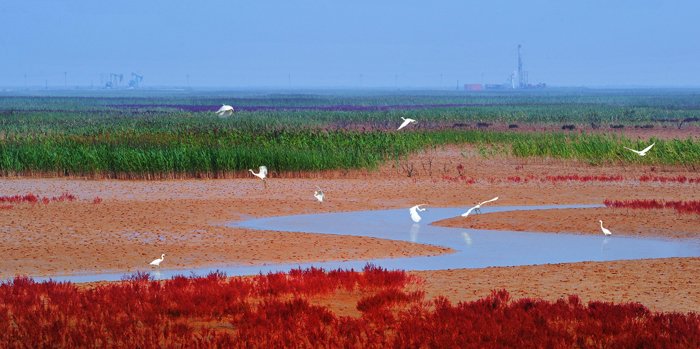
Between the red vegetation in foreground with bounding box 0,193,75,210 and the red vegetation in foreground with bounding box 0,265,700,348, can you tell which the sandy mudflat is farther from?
the red vegetation in foreground with bounding box 0,265,700,348

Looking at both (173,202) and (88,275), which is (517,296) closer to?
(88,275)

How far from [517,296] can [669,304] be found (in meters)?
1.87

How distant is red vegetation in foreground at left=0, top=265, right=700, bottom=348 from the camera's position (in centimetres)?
830

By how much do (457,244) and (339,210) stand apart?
5.70 meters

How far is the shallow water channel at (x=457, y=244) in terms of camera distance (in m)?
14.3

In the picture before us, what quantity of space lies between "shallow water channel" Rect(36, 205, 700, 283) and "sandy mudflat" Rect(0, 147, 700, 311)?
53 cm

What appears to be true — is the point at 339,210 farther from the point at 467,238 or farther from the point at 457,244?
the point at 457,244

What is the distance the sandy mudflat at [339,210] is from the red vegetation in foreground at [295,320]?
51.1 inches

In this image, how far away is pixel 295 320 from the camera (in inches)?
357

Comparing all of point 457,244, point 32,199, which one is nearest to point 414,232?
point 457,244

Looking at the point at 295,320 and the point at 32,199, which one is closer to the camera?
the point at 295,320

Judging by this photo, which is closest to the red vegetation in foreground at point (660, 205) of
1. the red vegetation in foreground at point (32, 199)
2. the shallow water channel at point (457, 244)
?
the shallow water channel at point (457, 244)

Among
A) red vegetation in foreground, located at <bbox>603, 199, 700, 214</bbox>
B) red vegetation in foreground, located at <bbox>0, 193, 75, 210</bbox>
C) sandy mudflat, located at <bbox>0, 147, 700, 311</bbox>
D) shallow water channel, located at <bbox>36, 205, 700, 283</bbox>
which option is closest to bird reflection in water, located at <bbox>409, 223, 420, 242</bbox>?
shallow water channel, located at <bbox>36, 205, 700, 283</bbox>

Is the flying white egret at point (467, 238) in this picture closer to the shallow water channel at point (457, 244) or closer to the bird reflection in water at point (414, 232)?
the shallow water channel at point (457, 244)
